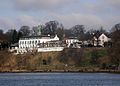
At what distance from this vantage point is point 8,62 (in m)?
155

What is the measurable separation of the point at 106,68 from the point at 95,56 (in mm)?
13071

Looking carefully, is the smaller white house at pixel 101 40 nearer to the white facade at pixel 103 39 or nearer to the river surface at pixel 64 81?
the white facade at pixel 103 39

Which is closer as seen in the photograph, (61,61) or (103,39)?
(61,61)

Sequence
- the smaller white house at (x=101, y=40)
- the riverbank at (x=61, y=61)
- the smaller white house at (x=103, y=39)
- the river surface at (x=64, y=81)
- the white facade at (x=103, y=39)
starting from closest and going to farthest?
the river surface at (x=64, y=81) → the riverbank at (x=61, y=61) → the smaller white house at (x=101, y=40) → the smaller white house at (x=103, y=39) → the white facade at (x=103, y=39)

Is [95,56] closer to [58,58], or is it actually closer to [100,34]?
[58,58]

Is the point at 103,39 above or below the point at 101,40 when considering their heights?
above

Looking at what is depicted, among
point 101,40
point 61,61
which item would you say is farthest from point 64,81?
point 101,40

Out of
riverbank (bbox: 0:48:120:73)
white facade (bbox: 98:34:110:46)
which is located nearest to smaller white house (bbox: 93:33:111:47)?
white facade (bbox: 98:34:110:46)

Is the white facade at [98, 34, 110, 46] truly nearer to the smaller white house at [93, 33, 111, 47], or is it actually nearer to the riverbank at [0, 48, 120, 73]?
the smaller white house at [93, 33, 111, 47]

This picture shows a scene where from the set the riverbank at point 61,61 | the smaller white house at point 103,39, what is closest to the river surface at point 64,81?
the riverbank at point 61,61

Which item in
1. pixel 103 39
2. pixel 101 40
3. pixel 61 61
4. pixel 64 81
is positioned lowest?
pixel 64 81

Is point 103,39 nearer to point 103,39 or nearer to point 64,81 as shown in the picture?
point 103,39

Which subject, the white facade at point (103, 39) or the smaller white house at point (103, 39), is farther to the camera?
the white facade at point (103, 39)

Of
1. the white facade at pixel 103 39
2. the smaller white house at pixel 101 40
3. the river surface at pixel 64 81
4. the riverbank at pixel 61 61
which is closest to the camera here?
the river surface at pixel 64 81
